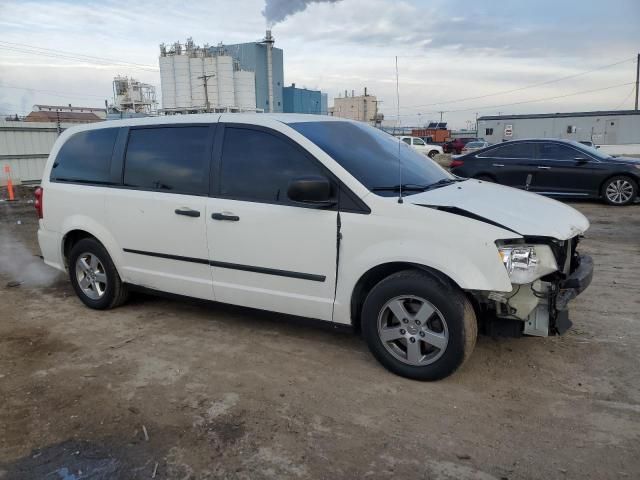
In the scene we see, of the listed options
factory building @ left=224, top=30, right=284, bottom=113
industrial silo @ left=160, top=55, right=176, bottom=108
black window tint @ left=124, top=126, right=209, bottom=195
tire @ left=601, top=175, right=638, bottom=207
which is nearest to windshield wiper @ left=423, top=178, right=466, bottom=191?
black window tint @ left=124, top=126, right=209, bottom=195

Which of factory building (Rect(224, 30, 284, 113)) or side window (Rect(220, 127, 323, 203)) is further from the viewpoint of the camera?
factory building (Rect(224, 30, 284, 113))

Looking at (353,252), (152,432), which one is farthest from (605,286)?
(152,432)

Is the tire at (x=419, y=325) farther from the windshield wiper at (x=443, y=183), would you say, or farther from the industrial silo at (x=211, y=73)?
the industrial silo at (x=211, y=73)

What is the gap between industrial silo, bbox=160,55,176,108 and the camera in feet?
191

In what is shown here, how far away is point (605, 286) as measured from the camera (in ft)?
18.0

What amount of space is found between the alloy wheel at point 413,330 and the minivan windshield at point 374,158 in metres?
0.79

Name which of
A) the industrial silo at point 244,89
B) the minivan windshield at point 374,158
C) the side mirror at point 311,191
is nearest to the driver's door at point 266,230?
the side mirror at point 311,191

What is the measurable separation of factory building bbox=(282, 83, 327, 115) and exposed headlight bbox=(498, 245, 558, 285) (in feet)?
217

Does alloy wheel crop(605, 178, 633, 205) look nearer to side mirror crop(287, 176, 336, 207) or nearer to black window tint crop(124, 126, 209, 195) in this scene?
side mirror crop(287, 176, 336, 207)

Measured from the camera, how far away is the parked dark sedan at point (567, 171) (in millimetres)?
11234

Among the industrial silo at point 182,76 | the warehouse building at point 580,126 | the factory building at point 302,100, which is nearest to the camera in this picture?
the warehouse building at point 580,126

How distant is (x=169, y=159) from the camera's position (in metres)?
4.51

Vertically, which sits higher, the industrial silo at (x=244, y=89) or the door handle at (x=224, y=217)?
the industrial silo at (x=244, y=89)

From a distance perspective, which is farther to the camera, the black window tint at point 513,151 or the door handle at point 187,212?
the black window tint at point 513,151
